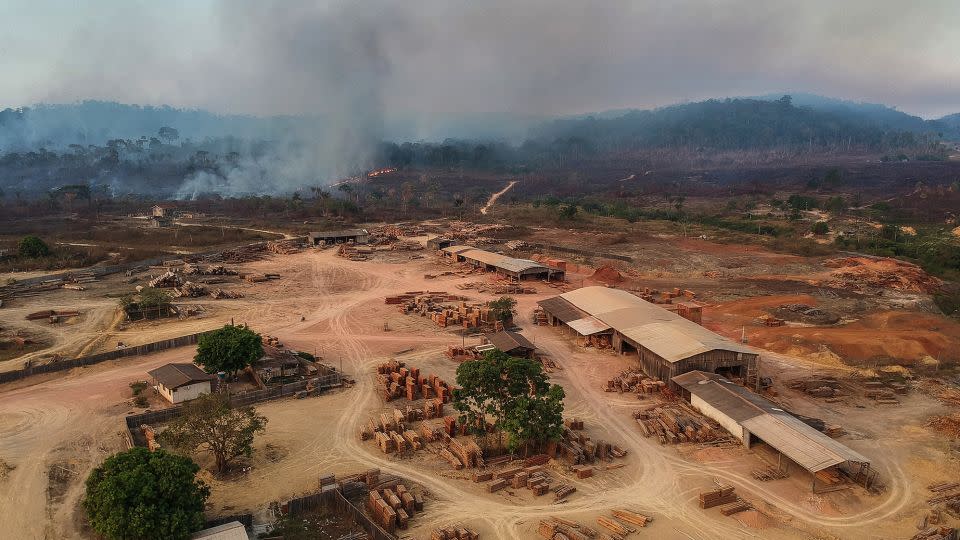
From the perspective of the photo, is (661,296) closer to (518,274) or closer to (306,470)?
(518,274)

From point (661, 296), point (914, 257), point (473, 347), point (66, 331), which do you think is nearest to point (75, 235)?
point (66, 331)

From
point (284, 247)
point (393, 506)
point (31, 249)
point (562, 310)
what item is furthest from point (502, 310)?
point (31, 249)

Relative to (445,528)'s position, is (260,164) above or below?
above

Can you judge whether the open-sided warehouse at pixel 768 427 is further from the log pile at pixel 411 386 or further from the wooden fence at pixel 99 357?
the wooden fence at pixel 99 357

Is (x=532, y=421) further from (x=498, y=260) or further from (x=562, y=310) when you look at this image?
(x=498, y=260)

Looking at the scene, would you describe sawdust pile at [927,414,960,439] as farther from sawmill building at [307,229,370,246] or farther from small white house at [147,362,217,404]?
sawmill building at [307,229,370,246]

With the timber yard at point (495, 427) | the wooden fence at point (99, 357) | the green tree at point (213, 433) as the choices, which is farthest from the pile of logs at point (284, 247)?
the green tree at point (213, 433)

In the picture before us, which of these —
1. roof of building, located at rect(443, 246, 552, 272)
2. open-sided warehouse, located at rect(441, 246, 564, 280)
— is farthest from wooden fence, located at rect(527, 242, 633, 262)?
open-sided warehouse, located at rect(441, 246, 564, 280)
